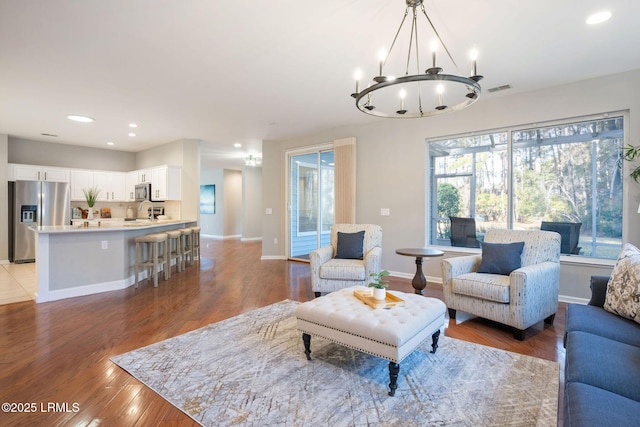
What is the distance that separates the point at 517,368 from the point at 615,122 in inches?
133

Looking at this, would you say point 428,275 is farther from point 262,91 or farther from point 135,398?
point 135,398

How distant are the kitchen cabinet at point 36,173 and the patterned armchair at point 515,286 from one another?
8.30m

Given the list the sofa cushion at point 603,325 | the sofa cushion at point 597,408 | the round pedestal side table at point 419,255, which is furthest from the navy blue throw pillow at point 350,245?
the sofa cushion at point 597,408

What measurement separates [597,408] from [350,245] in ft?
10.4

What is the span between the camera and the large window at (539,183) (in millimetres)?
3793

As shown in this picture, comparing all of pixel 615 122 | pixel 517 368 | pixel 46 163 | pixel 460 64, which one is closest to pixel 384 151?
pixel 460 64

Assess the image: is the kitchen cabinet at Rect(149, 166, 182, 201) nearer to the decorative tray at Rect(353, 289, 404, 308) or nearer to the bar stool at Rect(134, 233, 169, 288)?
the bar stool at Rect(134, 233, 169, 288)

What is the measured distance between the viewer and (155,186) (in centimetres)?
707

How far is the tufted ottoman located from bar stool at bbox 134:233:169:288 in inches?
128

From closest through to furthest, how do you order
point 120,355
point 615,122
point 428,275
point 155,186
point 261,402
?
point 261,402
point 120,355
point 615,122
point 428,275
point 155,186

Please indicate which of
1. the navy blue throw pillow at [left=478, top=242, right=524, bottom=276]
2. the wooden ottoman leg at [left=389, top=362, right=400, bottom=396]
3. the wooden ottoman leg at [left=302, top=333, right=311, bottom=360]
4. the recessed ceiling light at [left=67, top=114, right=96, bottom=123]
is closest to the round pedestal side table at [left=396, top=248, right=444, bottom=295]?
the navy blue throw pillow at [left=478, top=242, right=524, bottom=276]

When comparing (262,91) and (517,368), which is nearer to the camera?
(517,368)

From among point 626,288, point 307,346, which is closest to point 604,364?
point 626,288

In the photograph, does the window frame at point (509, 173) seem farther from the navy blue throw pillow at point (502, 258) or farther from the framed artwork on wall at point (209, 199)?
the framed artwork on wall at point (209, 199)
